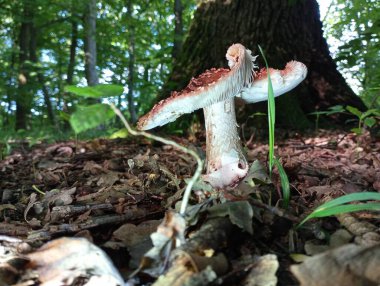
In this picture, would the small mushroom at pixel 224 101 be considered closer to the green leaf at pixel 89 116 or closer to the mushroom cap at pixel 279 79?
the mushroom cap at pixel 279 79

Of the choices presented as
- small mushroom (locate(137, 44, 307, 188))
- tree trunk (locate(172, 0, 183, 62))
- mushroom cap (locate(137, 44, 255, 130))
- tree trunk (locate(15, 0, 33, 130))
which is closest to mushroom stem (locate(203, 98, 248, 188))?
small mushroom (locate(137, 44, 307, 188))

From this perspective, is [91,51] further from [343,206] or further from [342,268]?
[342,268]

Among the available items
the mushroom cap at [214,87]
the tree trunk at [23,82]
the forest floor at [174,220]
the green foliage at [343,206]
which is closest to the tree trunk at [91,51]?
the tree trunk at [23,82]

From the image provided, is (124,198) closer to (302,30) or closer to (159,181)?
(159,181)

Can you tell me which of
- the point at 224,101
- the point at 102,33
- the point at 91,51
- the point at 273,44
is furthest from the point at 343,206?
the point at 102,33

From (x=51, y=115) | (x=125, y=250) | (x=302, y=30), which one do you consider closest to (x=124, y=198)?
(x=125, y=250)

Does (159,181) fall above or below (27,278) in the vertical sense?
above

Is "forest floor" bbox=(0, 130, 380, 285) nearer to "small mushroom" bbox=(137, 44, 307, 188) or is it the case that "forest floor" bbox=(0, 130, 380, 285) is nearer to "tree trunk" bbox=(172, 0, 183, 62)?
"small mushroom" bbox=(137, 44, 307, 188)
